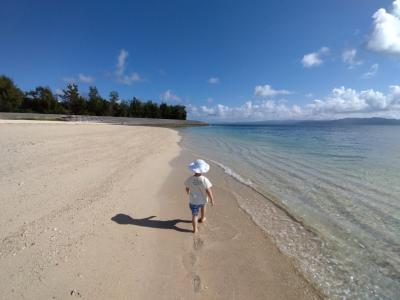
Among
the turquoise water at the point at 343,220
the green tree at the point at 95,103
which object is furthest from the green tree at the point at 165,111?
the turquoise water at the point at 343,220

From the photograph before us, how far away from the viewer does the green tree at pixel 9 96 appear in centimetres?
6594

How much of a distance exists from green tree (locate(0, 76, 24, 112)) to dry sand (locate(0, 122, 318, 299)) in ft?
262

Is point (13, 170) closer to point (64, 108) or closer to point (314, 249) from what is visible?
point (314, 249)

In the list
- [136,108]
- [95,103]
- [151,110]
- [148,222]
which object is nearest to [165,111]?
[151,110]

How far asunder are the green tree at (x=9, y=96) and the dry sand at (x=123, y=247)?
3146 inches

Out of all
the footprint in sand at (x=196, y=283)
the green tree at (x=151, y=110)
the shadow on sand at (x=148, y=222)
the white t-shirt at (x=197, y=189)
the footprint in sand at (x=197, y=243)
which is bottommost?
the footprint in sand at (x=196, y=283)

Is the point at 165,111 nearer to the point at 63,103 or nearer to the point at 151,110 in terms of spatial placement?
the point at 151,110

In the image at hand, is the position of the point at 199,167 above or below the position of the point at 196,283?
above

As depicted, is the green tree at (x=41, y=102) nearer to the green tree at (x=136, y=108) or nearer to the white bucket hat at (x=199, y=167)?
the green tree at (x=136, y=108)

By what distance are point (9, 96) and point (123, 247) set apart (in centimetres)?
8643

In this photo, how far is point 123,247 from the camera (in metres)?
4.27

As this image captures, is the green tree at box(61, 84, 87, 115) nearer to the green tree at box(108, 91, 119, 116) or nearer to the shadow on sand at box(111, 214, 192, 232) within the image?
the green tree at box(108, 91, 119, 116)

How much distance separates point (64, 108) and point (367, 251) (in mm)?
95171

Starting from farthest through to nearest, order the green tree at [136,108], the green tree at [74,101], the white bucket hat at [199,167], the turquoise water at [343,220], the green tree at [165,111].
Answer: the green tree at [165,111], the green tree at [136,108], the green tree at [74,101], the white bucket hat at [199,167], the turquoise water at [343,220]
